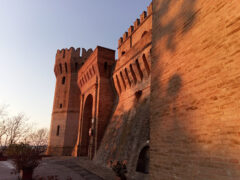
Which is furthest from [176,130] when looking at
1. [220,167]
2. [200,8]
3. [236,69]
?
[200,8]

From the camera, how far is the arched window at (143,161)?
833 centimetres

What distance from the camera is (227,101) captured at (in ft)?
11.0

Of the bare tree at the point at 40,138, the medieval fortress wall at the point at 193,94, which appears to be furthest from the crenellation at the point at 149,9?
the bare tree at the point at 40,138

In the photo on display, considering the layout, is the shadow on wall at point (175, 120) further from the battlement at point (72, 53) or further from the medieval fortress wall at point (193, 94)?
the battlement at point (72, 53)

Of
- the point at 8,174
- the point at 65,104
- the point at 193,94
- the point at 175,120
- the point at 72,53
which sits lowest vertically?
the point at 8,174

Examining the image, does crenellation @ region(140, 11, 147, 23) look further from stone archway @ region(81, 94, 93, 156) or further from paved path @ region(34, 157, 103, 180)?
paved path @ region(34, 157, 103, 180)

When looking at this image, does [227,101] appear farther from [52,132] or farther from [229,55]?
[52,132]

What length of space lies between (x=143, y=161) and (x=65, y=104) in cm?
1898

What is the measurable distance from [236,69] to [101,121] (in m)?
13.8

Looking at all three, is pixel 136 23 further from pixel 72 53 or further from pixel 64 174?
pixel 64 174

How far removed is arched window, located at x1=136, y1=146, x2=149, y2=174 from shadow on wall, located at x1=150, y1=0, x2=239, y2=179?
3.33 meters

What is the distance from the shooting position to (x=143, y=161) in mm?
8570

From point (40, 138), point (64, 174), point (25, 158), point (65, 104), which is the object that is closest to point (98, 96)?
point (64, 174)

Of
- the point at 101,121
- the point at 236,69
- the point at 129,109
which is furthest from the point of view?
the point at 101,121
